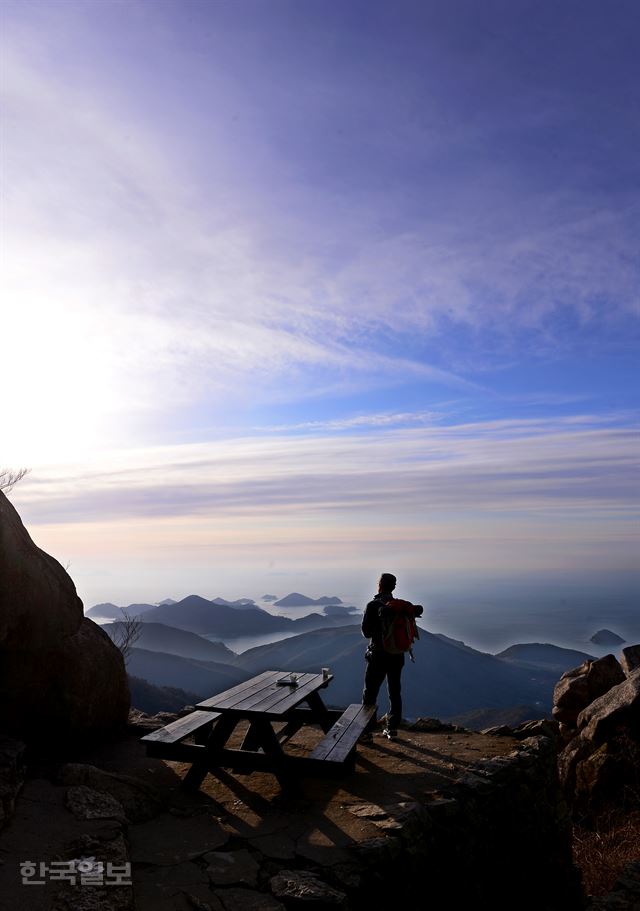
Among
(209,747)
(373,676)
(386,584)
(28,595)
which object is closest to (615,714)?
(373,676)

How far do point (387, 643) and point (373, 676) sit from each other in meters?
0.69

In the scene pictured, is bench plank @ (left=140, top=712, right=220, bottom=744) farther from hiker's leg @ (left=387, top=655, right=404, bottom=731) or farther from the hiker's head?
the hiker's head

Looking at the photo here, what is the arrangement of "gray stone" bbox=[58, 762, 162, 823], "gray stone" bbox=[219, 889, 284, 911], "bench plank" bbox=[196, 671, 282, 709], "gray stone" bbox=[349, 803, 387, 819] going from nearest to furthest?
"gray stone" bbox=[219, 889, 284, 911] → "gray stone" bbox=[349, 803, 387, 819] → "gray stone" bbox=[58, 762, 162, 823] → "bench plank" bbox=[196, 671, 282, 709]

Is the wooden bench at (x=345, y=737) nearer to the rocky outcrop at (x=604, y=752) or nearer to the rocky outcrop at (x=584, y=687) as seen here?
the rocky outcrop at (x=604, y=752)

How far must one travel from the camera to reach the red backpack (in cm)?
859

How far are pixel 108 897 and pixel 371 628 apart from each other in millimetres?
5106

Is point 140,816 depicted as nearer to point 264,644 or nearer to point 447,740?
point 447,740

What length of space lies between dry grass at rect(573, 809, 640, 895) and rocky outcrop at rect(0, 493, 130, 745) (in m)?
7.75

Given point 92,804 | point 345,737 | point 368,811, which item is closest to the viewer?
point 92,804

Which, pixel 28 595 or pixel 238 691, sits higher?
pixel 28 595

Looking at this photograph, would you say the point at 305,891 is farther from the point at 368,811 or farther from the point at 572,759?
the point at 572,759

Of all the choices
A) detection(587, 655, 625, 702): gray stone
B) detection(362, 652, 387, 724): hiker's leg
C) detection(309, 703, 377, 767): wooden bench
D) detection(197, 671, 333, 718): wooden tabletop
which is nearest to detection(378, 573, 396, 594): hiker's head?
detection(362, 652, 387, 724): hiker's leg

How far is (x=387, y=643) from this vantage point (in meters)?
8.61

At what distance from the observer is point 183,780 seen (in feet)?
22.2
